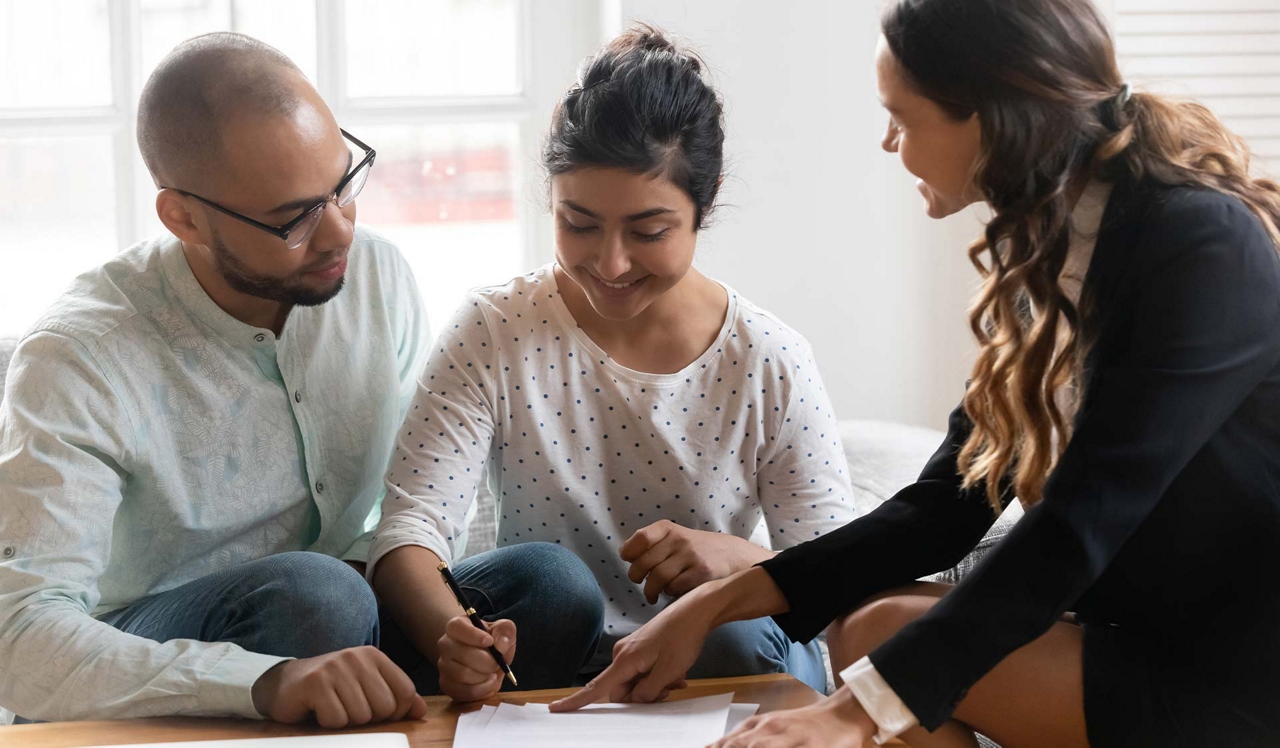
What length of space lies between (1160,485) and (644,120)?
71 cm

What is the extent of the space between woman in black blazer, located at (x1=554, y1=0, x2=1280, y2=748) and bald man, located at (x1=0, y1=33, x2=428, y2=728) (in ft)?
1.17

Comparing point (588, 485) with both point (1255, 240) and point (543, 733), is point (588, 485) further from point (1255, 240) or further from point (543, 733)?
point (1255, 240)

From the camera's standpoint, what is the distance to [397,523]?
1.46m

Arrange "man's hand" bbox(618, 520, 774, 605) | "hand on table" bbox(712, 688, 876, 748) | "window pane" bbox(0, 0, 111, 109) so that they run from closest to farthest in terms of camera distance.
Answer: "hand on table" bbox(712, 688, 876, 748), "man's hand" bbox(618, 520, 774, 605), "window pane" bbox(0, 0, 111, 109)

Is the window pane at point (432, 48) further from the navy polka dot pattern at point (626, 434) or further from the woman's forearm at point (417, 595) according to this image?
the woman's forearm at point (417, 595)

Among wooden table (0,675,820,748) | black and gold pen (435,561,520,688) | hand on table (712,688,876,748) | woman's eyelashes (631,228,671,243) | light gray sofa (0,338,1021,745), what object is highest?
woman's eyelashes (631,228,671,243)

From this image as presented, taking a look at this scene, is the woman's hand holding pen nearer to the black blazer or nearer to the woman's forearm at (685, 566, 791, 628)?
the woman's forearm at (685, 566, 791, 628)

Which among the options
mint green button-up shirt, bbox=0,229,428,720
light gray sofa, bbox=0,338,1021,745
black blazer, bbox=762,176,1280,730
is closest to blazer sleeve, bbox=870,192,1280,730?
black blazer, bbox=762,176,1280,730

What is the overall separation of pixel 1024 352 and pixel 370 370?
34.3 inches

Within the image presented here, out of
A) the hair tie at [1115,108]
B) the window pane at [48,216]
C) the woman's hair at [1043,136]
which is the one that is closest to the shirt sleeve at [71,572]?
the woman's hair at [1043,136]

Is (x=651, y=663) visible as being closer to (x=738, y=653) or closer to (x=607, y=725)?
(x=607, y=725)

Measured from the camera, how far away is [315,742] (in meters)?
1.11

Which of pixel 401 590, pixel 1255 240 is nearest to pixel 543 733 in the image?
pixel 401 590

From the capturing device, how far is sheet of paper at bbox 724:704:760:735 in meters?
1.14
